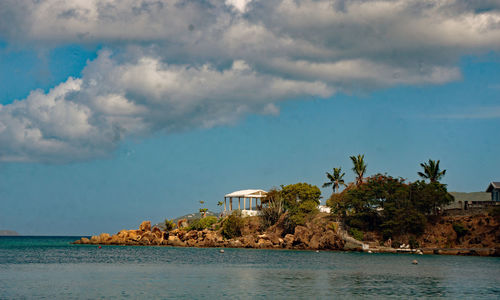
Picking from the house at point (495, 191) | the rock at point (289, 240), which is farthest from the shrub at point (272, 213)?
the house at point (495, 191)

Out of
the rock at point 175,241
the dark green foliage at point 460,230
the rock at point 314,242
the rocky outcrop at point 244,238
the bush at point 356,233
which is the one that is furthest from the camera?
the rock at point 175,241

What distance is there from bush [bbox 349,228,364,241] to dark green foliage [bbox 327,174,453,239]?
4.52ft

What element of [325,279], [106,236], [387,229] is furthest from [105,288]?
[106,236]

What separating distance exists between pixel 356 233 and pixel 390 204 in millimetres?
8309

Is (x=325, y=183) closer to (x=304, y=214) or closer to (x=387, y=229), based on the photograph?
(x=304, y=214)

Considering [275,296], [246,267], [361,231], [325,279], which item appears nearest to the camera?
[275,296]

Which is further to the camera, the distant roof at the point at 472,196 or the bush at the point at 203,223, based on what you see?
the distant roof at the point at 472,196

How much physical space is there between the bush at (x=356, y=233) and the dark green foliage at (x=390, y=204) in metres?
1.38

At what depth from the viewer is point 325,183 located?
122 meters

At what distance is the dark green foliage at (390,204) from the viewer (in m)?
86.8

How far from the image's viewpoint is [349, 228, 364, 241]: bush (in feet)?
296

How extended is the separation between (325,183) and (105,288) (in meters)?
92.2

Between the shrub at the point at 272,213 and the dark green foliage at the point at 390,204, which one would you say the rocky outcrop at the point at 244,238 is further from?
the dark green foliage at the point at 390,204

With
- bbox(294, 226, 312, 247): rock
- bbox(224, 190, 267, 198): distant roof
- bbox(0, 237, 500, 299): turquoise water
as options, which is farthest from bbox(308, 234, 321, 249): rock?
bbox(0, 237, 500, 299): turquoise water
